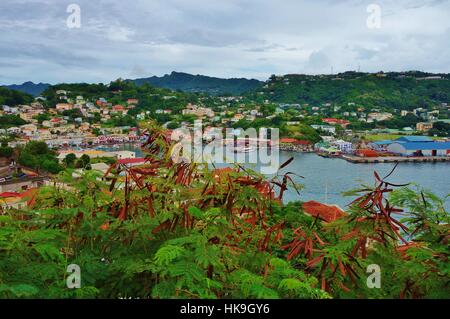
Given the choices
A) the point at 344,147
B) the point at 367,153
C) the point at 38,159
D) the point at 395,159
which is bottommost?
the point at 395,159

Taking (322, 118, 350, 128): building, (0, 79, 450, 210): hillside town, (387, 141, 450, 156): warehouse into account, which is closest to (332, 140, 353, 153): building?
(0, 79, 450, 210): hillside town

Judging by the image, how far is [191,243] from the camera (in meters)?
1.32

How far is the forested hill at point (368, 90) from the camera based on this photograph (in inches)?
2343

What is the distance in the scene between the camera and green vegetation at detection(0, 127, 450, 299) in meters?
1.24

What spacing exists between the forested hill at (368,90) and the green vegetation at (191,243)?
5755cm

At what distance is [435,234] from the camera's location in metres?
1.68

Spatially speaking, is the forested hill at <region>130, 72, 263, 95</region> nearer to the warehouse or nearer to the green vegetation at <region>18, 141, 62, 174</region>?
the warehouse

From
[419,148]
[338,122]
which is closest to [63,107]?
[338,122]

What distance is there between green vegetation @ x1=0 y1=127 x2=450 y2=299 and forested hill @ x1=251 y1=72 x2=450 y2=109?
57.5 meters

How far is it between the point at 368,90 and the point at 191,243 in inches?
2583

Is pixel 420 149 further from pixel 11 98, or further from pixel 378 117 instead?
pixel 11 98

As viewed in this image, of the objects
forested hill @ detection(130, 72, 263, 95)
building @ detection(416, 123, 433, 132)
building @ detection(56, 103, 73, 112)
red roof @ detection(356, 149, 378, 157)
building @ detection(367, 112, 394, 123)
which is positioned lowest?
red roof @ detection(356, 149, 378, 157)
